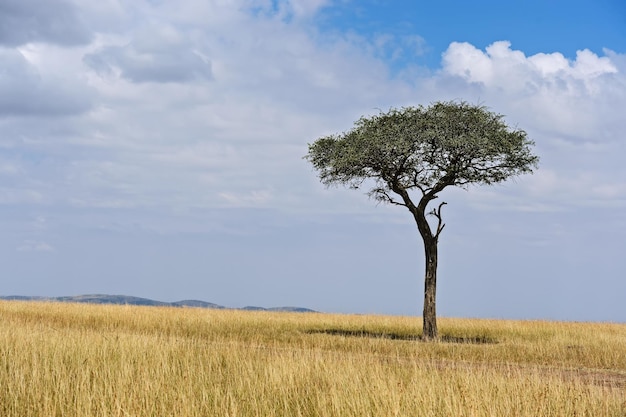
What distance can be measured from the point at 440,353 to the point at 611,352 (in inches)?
241

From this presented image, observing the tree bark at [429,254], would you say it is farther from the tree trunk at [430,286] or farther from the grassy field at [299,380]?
the grassy field at [299,380]

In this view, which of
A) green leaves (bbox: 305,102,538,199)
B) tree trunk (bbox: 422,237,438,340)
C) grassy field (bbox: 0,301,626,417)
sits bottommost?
grassy field (bbox: 0,301,626,417)

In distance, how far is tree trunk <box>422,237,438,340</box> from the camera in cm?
2700

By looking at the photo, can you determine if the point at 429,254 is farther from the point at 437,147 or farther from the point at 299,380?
the point at 299,380

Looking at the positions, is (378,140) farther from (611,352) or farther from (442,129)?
(611,352)

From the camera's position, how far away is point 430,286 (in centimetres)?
2742

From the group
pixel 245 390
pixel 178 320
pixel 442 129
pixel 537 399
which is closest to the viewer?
pixel 537 399

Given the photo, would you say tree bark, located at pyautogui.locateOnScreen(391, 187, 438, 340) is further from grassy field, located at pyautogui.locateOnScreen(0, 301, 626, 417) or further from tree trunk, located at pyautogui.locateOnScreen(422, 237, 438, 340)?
grassy field, located at pyautogui.locateOnScreen(0, 301, 626, 417)

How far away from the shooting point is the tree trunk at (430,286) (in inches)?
1063

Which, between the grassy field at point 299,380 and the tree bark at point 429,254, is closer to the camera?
the grassy field at point 299,380

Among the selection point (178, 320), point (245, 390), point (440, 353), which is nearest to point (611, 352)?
point (440, 353)

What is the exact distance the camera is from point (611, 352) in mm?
21422

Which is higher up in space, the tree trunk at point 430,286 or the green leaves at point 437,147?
the green leaves at point 437,147

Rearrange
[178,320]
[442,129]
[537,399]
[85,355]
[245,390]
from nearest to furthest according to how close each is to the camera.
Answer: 1. [537,399]
2. [245,390]
3. [85,355]
4. [442,129]
5. [178,320]
